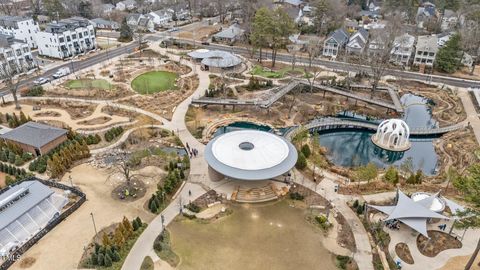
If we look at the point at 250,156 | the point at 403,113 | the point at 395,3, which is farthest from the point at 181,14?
the point at 250,156

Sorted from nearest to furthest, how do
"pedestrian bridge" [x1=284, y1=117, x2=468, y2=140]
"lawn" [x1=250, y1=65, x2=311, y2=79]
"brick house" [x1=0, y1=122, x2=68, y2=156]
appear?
"brick house" [x1=0, y1=122, x2=68, y2=156], "pedestrian bridge" [x1=284, y1=117, x2=468, y2=140], "lawn" [x1=250, y1=65, x2=311, y2=79]

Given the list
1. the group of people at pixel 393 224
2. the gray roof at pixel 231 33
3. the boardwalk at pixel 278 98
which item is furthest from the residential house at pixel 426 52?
the group of people at pixel 393 224

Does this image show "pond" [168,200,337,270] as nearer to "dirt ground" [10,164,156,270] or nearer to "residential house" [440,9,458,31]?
"dirt ground" [10,164,156,270]

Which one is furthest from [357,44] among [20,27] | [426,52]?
[20,27]

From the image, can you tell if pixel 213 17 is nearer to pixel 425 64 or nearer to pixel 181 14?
pixel 181 14

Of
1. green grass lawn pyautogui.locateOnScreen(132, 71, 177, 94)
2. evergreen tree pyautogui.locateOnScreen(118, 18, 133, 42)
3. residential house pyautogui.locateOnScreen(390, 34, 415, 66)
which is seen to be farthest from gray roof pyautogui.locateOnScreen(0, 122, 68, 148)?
residential house pyautogui.locateOnScreen(390, 34, 415, 66)

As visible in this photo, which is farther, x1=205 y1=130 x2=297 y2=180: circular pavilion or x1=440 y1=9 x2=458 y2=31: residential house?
x1=440 y1=9 x2=458 y2=31: residential house
